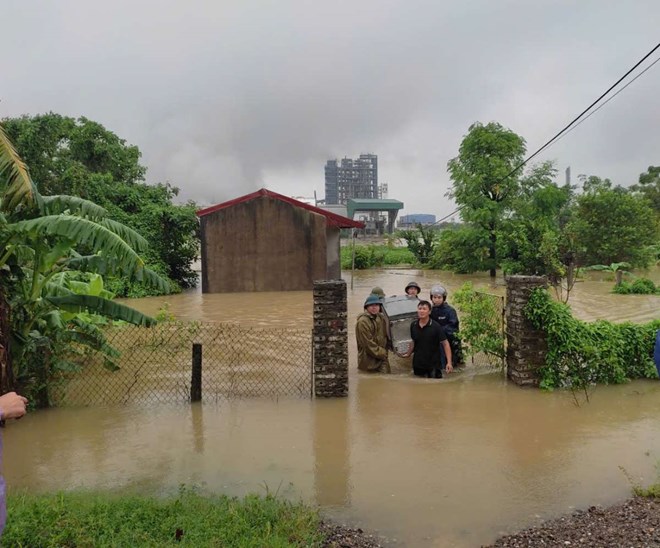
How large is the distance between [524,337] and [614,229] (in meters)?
27.3

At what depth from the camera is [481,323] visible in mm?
9117

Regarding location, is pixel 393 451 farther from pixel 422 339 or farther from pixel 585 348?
pixel 585 348

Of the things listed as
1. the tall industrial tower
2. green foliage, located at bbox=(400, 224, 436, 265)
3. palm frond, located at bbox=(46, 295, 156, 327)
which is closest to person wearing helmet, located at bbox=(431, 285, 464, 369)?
palm frond, located at bbox=(46, 295, 156, 327)

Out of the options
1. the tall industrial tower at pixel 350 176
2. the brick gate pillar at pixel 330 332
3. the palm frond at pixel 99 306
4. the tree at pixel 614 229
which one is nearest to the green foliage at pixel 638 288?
the tree at pixel 614 229

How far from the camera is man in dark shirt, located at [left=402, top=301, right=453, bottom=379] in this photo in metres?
8.62

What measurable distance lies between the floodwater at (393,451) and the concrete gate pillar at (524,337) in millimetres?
320

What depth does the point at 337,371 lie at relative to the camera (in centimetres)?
802

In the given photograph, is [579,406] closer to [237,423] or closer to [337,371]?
[337,371]

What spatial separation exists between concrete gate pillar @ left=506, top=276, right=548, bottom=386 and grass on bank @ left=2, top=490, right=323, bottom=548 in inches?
196

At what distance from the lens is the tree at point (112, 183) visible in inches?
977

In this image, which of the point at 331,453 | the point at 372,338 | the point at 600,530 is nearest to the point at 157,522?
the point at 331,453

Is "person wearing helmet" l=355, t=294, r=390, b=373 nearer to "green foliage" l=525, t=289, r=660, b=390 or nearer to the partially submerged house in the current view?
"green foliage" l=525, t=289, r=660, b=390

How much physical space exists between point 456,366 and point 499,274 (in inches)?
1049

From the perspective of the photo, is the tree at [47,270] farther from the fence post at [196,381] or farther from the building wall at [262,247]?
the building wall at [262,247]
